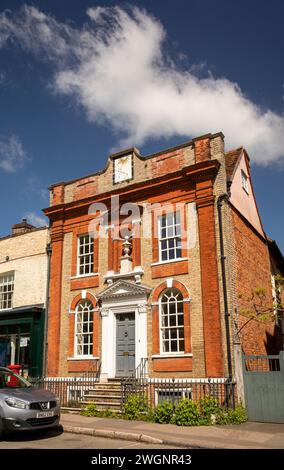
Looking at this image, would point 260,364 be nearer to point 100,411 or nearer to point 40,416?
point 100,411

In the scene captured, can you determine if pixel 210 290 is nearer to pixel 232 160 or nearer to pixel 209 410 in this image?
pixel 209 410

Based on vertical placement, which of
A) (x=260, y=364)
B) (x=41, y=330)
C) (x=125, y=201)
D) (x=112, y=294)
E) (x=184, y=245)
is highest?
(x=125, y=201)

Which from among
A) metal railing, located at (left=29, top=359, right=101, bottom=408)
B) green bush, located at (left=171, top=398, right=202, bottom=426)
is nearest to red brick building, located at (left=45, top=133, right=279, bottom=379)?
metal railing, located at (left=29, top=359, right=101, bottom=408)

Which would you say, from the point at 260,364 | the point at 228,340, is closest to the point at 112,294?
the point at 228,340

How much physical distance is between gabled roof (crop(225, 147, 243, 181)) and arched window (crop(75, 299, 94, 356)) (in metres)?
7.34

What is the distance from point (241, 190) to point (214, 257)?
13.5 ft

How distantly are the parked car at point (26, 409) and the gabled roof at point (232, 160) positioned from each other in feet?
31.7

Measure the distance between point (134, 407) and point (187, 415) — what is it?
1966mm

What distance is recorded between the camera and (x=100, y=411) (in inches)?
540

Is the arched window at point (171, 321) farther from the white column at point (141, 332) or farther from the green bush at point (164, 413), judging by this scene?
the green bush at point (164, 413)

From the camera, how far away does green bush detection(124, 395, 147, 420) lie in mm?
12848

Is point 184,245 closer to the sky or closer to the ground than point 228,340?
closer to the sky

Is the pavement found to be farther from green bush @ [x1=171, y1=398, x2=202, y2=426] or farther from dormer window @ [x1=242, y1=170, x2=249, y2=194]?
dormer window @ [x1=242, y1=170, x2=249, y2=194]
